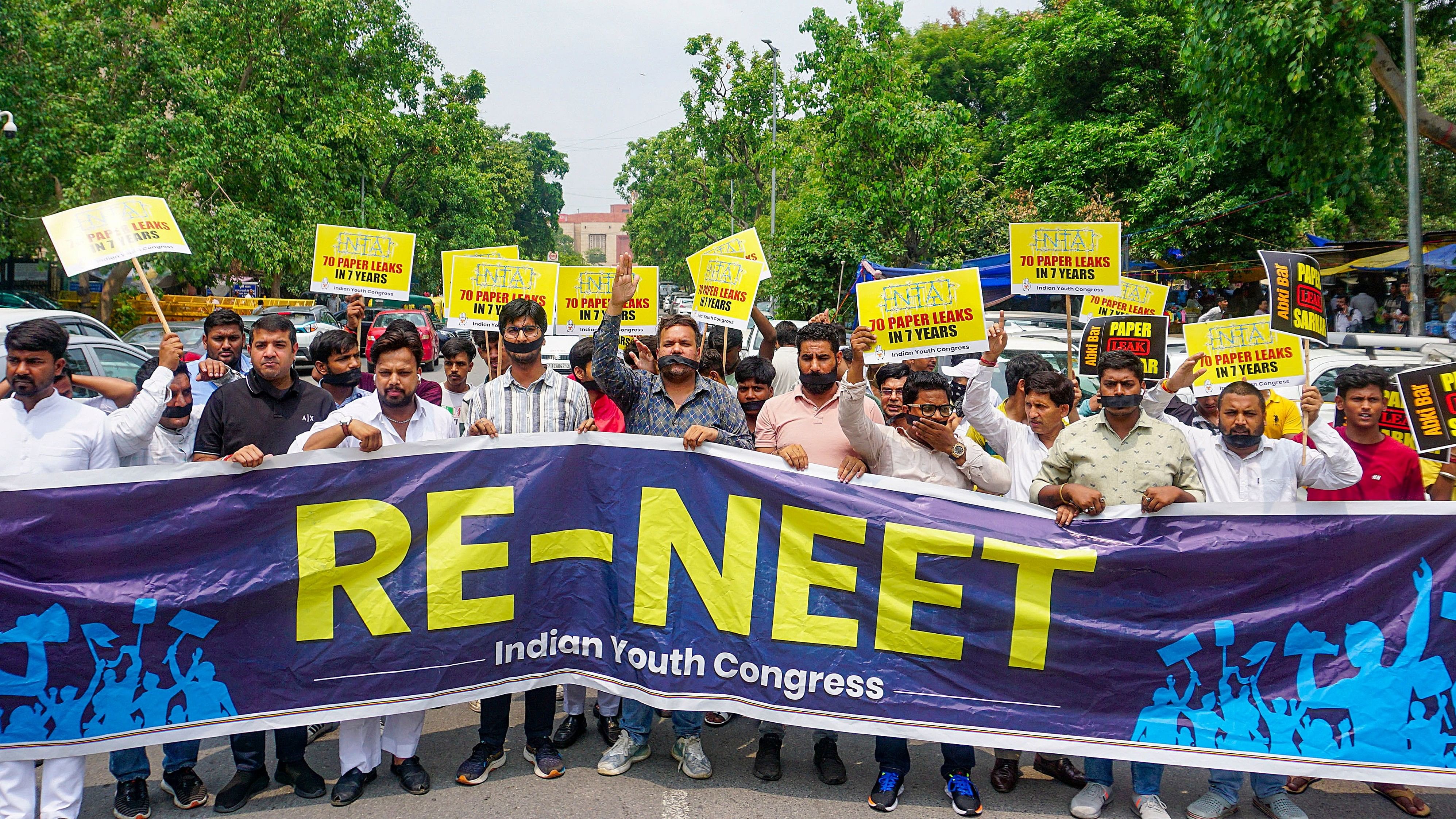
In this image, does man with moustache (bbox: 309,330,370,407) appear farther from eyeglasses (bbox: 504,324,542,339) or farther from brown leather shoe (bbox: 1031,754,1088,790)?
brown leather shoe (bbox: 1031,754,1088,790)

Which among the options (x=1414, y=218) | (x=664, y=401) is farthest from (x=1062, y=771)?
(x=1414, y=218)

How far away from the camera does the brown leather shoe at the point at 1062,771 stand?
4.52m

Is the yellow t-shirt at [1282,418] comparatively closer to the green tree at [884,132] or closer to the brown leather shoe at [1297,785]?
the brown leather shoe at [1297,785]

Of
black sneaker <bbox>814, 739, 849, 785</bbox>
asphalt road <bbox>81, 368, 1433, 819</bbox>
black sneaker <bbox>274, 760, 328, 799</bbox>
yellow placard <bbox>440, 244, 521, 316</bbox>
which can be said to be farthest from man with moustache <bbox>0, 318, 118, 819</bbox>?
black sneaker <bbox>814, 739, 849, 785</bbox>

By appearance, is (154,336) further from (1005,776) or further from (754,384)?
(1005,776)

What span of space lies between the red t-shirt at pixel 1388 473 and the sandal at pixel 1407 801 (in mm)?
1385

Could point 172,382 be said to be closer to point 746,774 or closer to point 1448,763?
point 746,774

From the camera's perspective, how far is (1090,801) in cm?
425

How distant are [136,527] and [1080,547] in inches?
152

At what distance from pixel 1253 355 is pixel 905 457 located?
105 inches

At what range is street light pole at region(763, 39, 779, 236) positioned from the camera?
3225cm

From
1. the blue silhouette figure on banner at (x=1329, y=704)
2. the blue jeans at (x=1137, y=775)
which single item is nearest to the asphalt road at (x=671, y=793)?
the blue jeans at (x=1137, y=775)

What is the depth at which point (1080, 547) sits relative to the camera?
4328 mm

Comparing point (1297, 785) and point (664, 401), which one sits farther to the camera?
point (664, 401)
